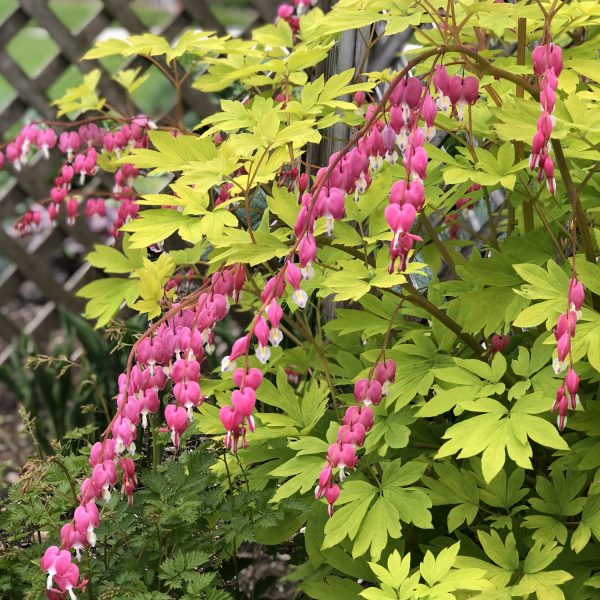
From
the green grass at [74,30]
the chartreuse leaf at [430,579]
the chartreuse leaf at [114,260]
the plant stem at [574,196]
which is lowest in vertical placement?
the green grass at [74,30]

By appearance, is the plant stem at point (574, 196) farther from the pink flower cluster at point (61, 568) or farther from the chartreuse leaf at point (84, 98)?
the chartreuse leaf at point (84, 98)

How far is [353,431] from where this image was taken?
4.91ft

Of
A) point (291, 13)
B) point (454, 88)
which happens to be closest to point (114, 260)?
point (291, 13)

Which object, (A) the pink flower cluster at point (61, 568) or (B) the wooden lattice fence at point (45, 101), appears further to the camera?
(B) the wooden lattice fence at point (45, 101)

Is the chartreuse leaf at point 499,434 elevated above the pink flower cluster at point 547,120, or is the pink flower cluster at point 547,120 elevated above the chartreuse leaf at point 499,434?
the pink flower cluster at point 547,120

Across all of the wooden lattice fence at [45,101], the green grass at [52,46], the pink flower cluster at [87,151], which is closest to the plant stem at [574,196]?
the pink flower cluster at [87,151]

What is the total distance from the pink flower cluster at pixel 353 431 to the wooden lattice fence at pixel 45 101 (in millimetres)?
2700

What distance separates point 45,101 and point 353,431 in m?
3.04

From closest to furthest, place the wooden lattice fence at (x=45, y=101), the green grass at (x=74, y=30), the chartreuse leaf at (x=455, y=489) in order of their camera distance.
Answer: the chartreuse leaf at (x=455, y=489)
the wooden lattice fence at (x=45, y=101)
the green grass at (x=74, y=30)

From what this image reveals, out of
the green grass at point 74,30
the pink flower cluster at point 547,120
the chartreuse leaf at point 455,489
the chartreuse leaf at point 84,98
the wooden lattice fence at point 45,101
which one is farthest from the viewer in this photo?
the green grass at point 74,30

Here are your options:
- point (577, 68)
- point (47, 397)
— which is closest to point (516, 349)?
point (577, 68)

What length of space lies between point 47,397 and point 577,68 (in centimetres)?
233

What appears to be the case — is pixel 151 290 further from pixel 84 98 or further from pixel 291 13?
pixel 291 13

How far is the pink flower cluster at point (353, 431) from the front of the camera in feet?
4.81
